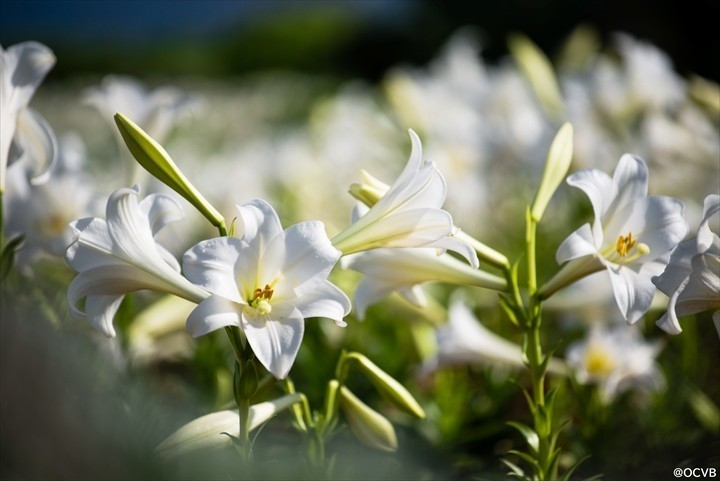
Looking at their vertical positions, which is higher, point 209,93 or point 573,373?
point 573,373

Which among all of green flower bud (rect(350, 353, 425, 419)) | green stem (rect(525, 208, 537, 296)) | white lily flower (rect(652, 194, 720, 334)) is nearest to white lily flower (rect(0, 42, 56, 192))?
green flower bud (rect(350, 353, 425, 419))

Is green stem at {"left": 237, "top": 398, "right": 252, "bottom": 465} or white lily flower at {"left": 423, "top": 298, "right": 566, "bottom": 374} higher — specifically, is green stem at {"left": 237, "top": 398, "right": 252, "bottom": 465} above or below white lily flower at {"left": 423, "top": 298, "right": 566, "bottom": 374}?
above

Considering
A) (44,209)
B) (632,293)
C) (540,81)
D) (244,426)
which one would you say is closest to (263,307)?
(244,426)

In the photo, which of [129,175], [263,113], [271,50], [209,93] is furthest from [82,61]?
[129,175]

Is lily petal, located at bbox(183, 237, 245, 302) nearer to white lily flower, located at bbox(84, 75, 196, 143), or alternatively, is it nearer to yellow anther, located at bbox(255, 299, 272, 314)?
yellow anther, located at bbox(255, 299, 272, 314)

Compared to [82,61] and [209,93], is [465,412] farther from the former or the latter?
[82,61]

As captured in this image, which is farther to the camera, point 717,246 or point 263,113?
point 263,113
